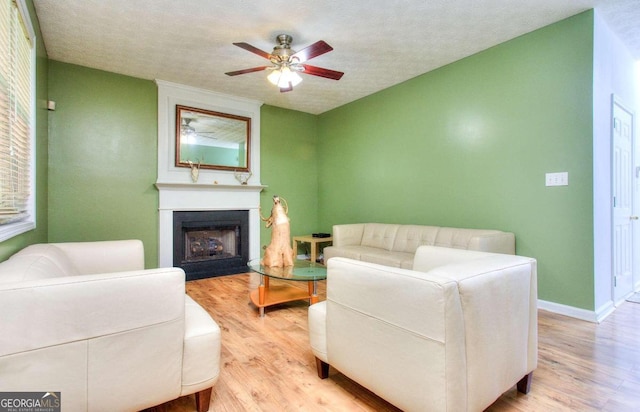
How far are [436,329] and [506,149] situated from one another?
267cm

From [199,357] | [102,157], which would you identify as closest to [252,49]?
[199,357]

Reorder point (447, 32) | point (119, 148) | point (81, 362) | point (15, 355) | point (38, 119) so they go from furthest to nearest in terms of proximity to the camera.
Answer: point (119, 148), point (447, 32), point (38, 119), point (81, 362), point (15, 355)

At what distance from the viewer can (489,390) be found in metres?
1.32

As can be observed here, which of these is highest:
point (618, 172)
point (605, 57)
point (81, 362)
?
point (605, 57)

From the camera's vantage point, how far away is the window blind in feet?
5.41

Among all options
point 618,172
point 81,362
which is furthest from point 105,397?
point 618,172

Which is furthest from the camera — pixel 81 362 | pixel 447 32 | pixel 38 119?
pixel 447 32

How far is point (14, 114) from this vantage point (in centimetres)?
186

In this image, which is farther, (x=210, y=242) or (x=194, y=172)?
(x=210, y=242)

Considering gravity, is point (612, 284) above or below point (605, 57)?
below

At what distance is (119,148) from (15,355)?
3433mm

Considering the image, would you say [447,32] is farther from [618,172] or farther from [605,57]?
[618,172]

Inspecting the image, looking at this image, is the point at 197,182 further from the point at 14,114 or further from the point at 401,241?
the point at 401,241

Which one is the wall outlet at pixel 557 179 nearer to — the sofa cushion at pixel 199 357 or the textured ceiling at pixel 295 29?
the textured ceiling at pixel 295 29
